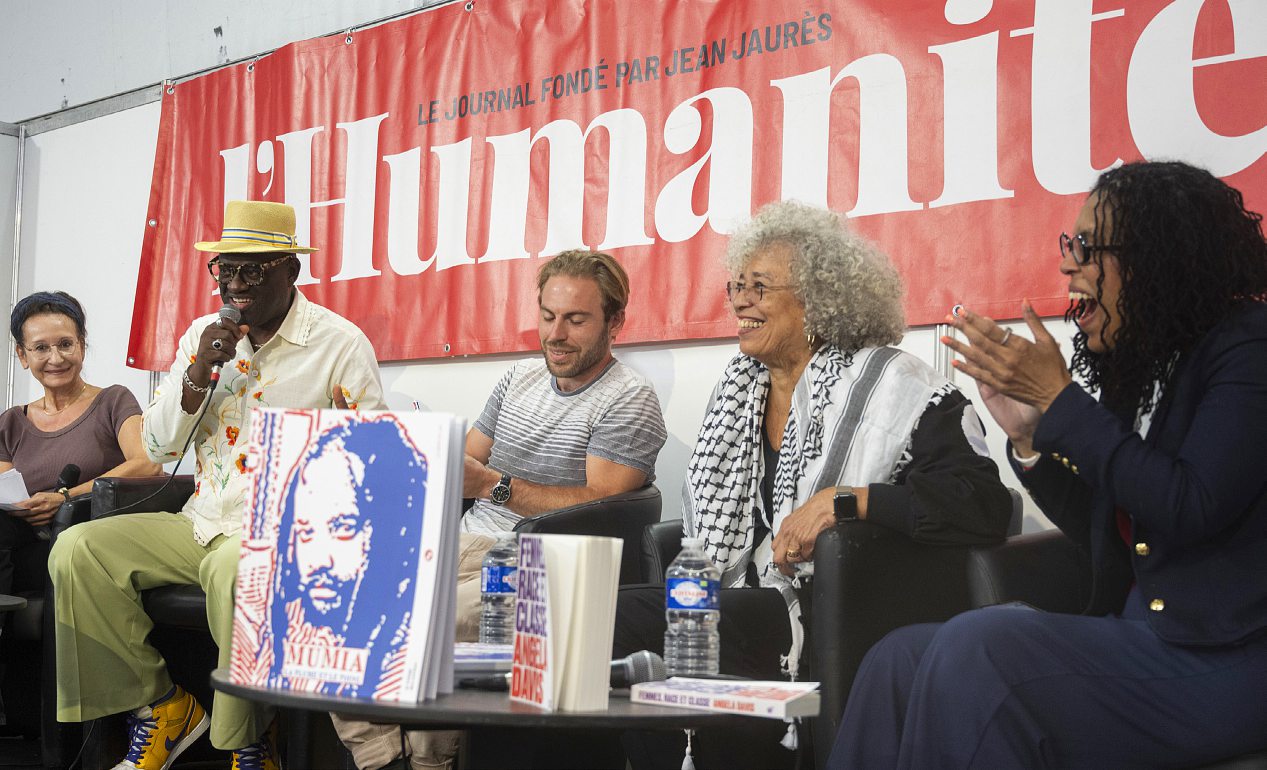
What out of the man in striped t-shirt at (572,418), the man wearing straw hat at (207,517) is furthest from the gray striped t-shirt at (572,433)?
the man wearing straw hat at (207,517)

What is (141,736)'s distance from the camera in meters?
3.08

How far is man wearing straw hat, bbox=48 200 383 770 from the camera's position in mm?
3025

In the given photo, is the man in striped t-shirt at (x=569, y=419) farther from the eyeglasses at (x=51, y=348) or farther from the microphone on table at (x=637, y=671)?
the eyeglasses at (x=51, y=348)

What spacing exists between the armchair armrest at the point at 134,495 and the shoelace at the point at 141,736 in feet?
1.93

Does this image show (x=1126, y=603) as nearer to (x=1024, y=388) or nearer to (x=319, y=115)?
(x=1024, y=388)

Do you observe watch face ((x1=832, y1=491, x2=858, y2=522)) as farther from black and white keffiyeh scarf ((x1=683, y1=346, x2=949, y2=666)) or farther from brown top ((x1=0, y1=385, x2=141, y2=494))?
brown top ((x1=0, y1=385, x2=141, y2=494))

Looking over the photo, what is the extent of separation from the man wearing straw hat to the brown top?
29.8 inches

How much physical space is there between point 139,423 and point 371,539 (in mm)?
3035

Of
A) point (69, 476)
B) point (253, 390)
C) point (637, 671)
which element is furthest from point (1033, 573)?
point (69, 476)

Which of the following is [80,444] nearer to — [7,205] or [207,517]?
[207,517]

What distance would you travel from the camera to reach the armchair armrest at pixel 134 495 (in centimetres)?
338

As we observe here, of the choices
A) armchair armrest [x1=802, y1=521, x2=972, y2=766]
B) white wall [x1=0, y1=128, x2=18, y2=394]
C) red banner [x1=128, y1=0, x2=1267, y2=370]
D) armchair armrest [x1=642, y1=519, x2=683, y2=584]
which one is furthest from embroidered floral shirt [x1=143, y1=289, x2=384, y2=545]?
white wall [x1=0, y1=128, x2=18, y2=394]

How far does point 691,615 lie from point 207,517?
1.84 meters

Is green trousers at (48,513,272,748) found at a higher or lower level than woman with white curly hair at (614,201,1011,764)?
lower
